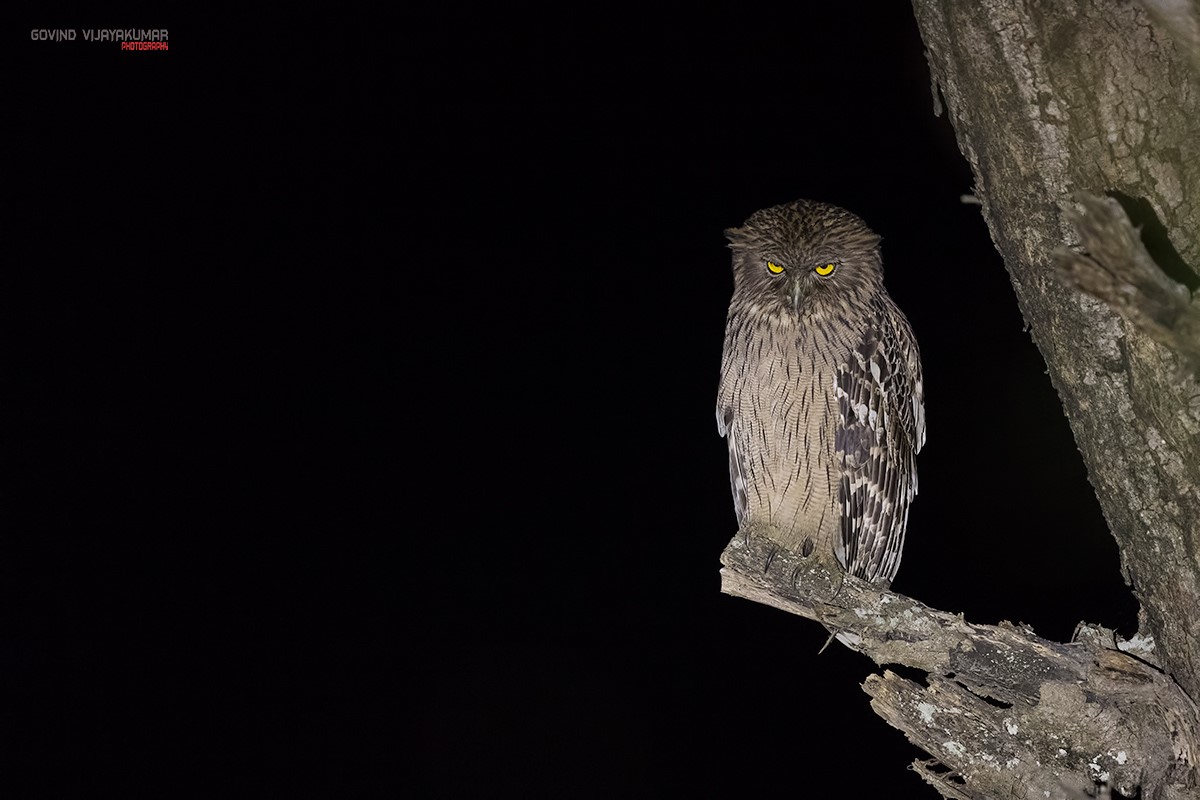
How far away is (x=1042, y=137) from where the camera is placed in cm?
121

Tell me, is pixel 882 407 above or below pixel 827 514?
above

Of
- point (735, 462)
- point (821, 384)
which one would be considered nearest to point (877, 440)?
point (821, 384)

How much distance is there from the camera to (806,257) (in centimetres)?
226

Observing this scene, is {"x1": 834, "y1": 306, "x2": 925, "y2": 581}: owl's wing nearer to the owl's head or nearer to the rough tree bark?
the owl's head

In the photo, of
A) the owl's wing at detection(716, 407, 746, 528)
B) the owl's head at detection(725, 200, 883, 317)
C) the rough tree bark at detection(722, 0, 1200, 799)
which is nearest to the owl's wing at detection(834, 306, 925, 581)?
the owl's head at detection(725, 200, 883, 317)

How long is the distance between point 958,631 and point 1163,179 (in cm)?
89

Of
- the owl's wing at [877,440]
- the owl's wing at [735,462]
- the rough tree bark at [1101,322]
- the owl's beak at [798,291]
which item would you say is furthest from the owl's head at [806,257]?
the rough tree bark at [1101,322]

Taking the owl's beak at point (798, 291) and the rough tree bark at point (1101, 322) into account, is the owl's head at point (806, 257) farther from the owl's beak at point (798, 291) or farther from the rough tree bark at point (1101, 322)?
the rough tree bark at point (1101, 322)

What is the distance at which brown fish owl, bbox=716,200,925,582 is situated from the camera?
7.56ft

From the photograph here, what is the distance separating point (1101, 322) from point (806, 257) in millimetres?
1029

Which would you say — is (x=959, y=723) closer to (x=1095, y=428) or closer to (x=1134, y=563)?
(x=1134, y=563)

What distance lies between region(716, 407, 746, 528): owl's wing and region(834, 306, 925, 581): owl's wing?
0.28m

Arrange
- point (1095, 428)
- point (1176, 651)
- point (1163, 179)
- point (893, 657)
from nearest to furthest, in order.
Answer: point (1163, 179) → point (1095, 428) → point (1176, 651) → point (893, 657)

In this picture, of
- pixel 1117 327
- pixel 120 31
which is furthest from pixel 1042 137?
pixel 120 31
